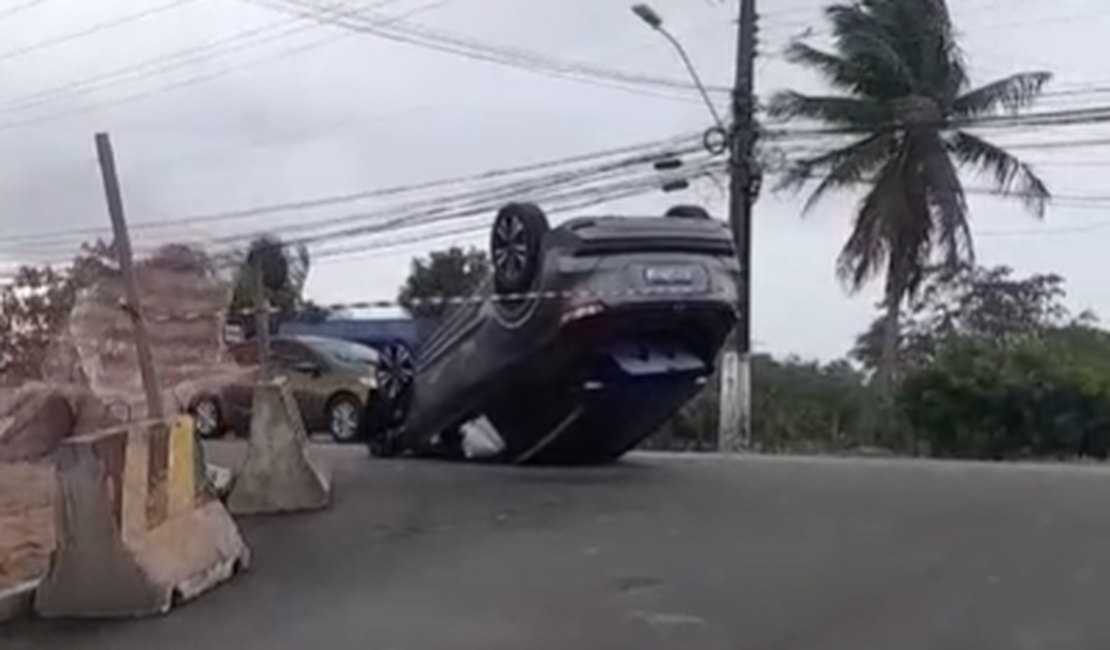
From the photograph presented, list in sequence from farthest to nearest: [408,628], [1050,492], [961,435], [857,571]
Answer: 1. [961,435]
2. [1050,492]
3. [857,571]
4. [408,628]

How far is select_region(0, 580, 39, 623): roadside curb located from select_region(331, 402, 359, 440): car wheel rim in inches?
557

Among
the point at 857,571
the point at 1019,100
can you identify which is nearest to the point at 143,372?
the point at 857,571

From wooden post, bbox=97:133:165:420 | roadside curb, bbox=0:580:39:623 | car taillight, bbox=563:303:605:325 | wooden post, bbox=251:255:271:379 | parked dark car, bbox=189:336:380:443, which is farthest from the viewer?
parked dark car, bbox=189:336:380:443

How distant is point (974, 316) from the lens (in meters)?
43.8

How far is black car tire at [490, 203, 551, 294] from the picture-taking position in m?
14.8

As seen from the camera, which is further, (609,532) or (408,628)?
(609,532)

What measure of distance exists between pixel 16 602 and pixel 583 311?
23.2 feet

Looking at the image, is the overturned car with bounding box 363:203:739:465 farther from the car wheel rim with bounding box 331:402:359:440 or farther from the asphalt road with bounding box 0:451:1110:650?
the car wheel rim with bounding box 331:402:359:440

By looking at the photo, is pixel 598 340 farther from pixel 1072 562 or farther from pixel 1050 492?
pixel 1072 562

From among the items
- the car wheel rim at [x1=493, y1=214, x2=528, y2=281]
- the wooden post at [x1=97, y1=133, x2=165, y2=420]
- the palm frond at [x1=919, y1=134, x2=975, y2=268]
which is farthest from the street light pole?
the wooden post at [x1=97, y1=133, x2=165, y2=420]

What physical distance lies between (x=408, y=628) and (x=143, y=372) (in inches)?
132

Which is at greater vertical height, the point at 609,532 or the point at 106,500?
the point at 106,500

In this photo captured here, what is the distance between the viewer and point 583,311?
47.6ft

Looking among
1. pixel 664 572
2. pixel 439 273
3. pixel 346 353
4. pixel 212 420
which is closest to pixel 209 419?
pixel 212 420
